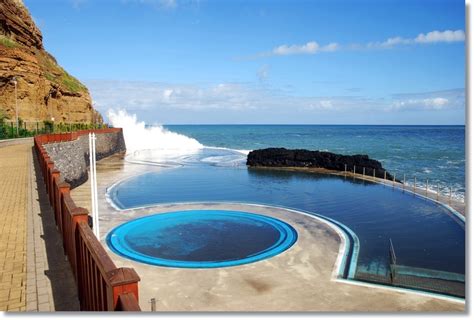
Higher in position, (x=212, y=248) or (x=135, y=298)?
(x=135, y=298)

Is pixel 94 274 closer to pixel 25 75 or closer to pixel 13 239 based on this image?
pixel 13 239

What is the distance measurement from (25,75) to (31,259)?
31.0 m

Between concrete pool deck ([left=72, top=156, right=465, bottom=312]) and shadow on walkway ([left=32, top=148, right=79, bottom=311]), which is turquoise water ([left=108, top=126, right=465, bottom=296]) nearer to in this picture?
concrete pool deck ([left=72, top=156, right=465, bottom=312])

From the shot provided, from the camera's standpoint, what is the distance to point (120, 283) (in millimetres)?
2824

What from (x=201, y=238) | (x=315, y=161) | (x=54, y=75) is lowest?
(x=201, y=238)

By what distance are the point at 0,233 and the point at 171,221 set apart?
941cm

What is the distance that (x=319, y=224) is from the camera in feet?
51.0

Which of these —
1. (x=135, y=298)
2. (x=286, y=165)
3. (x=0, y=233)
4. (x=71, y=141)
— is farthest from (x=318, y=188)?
(x=135, y=298)

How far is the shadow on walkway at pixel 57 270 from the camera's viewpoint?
4543 millimetres

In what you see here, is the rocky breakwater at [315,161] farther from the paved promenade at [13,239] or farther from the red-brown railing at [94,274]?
the red-brown railing at [94,274]

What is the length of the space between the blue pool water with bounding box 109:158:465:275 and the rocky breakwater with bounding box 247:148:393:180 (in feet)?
10.1

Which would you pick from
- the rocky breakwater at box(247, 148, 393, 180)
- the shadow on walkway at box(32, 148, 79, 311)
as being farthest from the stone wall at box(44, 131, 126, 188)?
the rocky breakwater at box(247, 148, 393, 180)

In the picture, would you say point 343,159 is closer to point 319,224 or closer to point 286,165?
point 286,165

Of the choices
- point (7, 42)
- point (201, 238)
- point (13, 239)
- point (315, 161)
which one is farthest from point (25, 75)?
point (13, 239)
